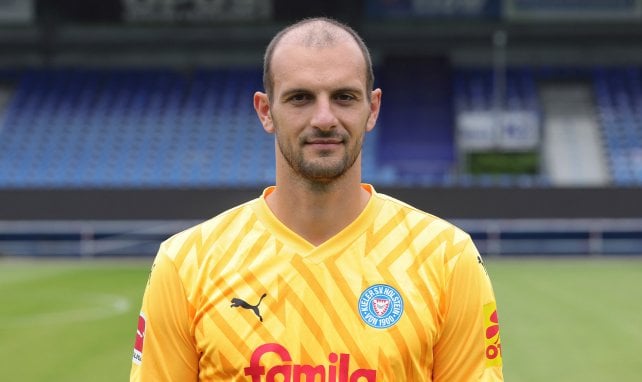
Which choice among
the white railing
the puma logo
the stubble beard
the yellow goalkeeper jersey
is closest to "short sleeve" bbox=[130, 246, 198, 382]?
the yellow goalkeeper jersey

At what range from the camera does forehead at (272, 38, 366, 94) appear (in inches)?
91.7

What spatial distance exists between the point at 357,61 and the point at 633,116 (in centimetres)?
2528

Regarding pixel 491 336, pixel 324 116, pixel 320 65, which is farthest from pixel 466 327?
pixel 320 65

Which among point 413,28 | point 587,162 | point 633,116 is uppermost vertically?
point 413,28

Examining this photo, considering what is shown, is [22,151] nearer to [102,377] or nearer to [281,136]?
[102,377]

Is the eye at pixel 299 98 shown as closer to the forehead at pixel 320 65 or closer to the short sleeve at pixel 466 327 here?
the forehead at pixel 320 65

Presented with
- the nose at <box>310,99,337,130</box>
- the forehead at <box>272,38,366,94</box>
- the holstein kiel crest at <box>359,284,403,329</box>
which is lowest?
the holstein kiel crest at <box>359,284,403,329</box>

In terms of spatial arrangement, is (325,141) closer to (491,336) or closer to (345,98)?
(345,98)

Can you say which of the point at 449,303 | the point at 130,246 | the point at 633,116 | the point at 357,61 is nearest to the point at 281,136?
the point at 357,61

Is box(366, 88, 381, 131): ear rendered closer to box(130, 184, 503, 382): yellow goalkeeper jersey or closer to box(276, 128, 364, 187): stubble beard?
box(276, 128, 364, 187): stubble beard

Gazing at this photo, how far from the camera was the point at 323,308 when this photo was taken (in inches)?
95.8

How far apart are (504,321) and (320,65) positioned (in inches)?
356

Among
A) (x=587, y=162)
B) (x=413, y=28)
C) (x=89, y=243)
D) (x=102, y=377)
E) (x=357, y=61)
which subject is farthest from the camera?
(x=413, y=28)

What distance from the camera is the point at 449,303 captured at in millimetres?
2461
